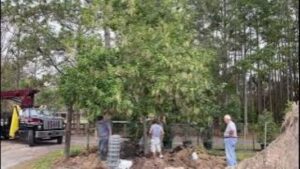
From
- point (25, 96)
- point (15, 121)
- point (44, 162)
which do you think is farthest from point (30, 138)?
point (44, 162)

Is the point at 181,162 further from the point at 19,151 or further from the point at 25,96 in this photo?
the point at 25,96

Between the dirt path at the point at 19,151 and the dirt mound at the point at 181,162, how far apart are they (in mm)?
5558

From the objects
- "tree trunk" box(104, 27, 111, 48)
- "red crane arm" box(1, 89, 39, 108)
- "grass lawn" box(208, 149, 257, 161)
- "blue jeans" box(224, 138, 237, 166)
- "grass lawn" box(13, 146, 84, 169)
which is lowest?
"grass lawn" box(13, 146, 84, 169)

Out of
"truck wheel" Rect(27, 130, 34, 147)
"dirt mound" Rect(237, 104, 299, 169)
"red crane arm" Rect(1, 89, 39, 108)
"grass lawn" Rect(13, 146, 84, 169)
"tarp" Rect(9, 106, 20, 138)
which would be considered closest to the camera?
"dirt mound" Rect(237, 104, 299, 169)

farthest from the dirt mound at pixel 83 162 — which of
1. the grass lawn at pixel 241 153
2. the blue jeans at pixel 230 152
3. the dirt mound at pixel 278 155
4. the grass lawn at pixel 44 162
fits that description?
the dirt mound at pixel 278 155

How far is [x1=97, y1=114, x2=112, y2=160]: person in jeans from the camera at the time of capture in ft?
75.8

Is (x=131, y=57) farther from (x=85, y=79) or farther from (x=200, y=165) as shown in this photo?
(x=200, y=165)

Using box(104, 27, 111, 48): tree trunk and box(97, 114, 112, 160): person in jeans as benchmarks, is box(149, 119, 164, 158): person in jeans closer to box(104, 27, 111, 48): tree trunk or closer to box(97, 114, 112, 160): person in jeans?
box(97, 114, 112, 160): person in jeans

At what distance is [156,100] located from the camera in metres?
24.0

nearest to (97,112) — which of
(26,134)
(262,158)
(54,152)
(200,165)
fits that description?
(200,165)

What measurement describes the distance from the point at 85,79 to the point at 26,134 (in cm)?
1106

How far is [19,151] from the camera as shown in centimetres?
3000

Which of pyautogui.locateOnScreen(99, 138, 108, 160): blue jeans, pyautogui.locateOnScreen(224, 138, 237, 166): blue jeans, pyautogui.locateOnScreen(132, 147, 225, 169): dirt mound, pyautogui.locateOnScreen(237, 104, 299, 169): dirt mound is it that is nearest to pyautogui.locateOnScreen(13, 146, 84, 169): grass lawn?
pyautogui.locateOnScreen(99, 138, 108, 160): blue jeans

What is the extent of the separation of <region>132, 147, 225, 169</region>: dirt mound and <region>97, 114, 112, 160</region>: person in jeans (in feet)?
3.91
